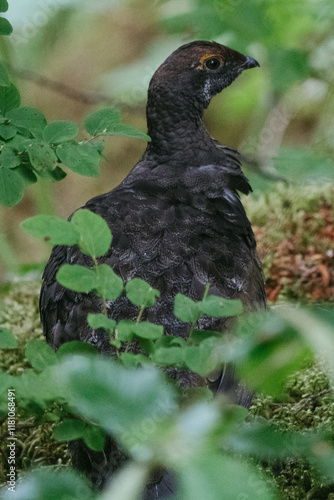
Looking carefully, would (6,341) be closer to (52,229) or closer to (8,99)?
(52,229)

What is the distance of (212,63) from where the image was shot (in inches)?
97.2

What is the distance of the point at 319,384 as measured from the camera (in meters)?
2.32

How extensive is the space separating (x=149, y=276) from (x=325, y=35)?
2.17 metres

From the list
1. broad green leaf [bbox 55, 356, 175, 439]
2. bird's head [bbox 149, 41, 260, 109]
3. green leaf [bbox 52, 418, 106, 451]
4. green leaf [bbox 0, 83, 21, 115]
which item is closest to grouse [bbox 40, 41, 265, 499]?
bird's head [bbox 149, 41, 260, 109]

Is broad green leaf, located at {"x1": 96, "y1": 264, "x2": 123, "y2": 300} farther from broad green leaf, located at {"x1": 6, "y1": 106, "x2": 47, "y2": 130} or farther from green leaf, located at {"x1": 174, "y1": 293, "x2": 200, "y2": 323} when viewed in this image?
broad green leaf, located at {"x1": 6, "y1": 106, "x2": 47, "y2": 130}

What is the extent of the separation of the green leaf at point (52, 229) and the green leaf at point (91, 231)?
1 cm

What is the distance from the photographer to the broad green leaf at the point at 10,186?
1377 millimetres

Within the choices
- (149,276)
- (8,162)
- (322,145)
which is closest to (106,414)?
(8,162)

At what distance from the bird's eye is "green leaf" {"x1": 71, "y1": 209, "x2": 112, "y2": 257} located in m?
1.63

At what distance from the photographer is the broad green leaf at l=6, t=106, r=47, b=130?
145 cm

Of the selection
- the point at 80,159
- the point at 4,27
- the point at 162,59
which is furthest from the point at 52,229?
the point at 162,59

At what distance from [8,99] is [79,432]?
85 cm

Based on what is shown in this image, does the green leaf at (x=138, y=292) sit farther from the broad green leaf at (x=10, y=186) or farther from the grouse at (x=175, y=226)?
the grouse at (x=175, y=226)

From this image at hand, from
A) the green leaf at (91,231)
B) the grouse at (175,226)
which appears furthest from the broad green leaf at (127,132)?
the grouse at (175,226)
